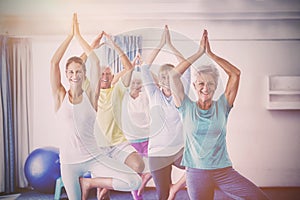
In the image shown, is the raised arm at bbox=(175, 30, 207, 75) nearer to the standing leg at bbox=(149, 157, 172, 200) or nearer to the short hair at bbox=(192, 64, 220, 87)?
the short hair at bbox=(192, 64, 220, 87)

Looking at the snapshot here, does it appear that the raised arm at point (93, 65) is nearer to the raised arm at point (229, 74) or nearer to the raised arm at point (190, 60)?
the raised arm at point (190, 60)

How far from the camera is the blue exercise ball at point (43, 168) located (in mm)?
2586

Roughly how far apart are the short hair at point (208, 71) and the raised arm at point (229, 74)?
0.18ft

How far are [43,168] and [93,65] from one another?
0.79m

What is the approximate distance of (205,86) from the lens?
2555 mm

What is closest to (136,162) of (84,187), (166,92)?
(84,187)

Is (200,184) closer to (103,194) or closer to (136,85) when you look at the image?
(103,194)

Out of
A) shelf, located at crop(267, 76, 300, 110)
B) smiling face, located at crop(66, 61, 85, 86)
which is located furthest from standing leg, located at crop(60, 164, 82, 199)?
shelf, located at crop(267, 76, 300, 110)

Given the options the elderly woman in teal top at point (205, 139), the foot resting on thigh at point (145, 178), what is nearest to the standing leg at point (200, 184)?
the elderly woman in teal top at point (205, 139)

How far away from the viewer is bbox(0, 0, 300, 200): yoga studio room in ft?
8.38

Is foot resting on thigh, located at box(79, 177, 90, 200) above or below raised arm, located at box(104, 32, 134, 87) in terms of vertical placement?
below

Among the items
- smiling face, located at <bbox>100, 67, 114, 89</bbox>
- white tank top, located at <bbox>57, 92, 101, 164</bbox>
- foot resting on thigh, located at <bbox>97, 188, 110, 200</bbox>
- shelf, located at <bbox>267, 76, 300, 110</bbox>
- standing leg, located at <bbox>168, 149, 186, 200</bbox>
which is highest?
smiling face, located at <bbox>100, 67, 114, 89</bbox>

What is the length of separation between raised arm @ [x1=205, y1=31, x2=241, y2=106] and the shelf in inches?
8.8

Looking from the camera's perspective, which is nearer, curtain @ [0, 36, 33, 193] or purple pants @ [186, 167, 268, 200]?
purple pants @ [186, 167, 268, 200]
